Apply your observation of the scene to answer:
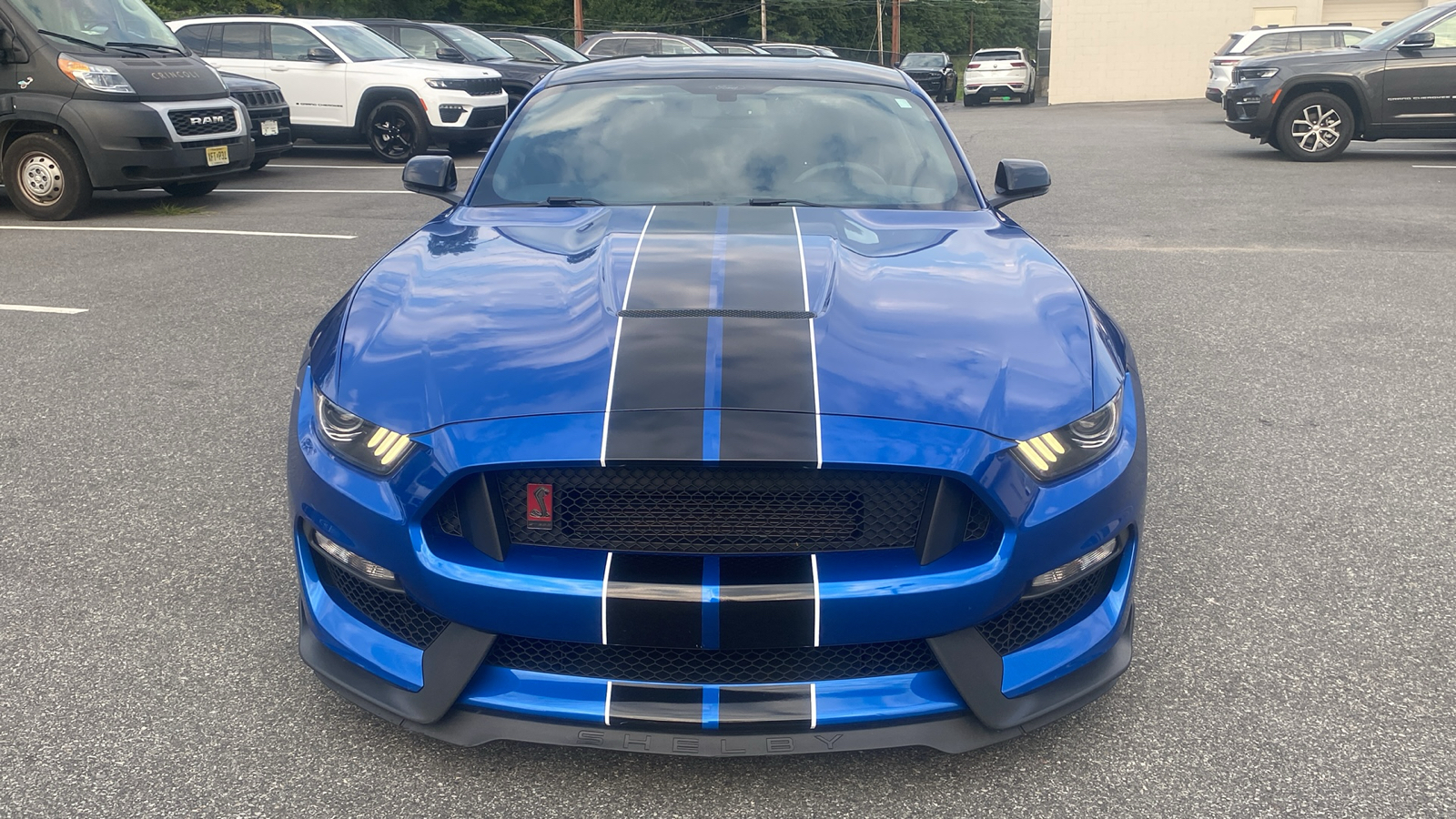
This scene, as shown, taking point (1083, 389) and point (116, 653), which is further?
point (116, 653)

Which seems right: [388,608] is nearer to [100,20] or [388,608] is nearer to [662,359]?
[662,359]

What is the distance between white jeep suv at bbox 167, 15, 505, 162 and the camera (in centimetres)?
1368

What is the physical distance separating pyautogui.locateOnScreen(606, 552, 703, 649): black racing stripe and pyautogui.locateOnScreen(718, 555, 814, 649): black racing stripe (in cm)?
5

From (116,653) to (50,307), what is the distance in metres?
4.42

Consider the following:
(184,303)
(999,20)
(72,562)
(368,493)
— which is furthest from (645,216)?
(999,20)

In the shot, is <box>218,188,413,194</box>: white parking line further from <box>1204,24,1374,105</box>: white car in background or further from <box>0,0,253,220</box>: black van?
<box>1204,24,1374,105</box>: white car in background

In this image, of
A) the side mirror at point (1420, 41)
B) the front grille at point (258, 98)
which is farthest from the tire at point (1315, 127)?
the front grille at point (258, 98)

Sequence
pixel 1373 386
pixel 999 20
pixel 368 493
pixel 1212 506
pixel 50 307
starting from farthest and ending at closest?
pixel 999 20, pixel 50 307, pixel 1373 386, pixel 1212 506, pixel 368 493

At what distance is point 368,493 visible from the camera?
2.25 m

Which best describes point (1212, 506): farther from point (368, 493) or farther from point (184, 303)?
point (184, 303)

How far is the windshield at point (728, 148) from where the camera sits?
11.8 ft

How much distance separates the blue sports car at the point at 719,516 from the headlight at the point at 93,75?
7896 millimetres

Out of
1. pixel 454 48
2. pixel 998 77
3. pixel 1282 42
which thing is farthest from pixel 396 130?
pixel 998 77

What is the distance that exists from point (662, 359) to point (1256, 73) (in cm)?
1326
